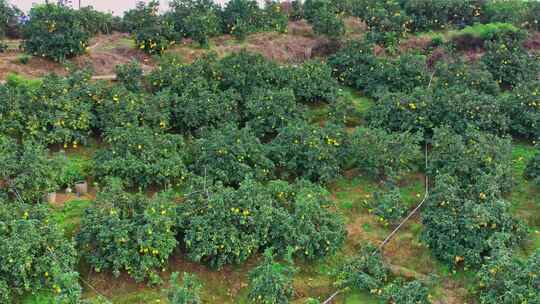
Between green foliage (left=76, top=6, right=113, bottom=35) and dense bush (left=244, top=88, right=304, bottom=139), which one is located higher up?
green foliage (left=76, top=6, right=113, bottom=35)

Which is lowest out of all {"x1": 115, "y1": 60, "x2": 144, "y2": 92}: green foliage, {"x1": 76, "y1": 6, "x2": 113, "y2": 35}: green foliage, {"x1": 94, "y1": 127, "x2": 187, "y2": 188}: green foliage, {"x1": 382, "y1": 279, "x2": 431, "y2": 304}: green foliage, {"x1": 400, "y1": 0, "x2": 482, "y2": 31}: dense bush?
{"x1": 382, "y1": 279, "x2": 431, "y2": 304}: green foliage

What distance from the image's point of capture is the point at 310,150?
11477mm

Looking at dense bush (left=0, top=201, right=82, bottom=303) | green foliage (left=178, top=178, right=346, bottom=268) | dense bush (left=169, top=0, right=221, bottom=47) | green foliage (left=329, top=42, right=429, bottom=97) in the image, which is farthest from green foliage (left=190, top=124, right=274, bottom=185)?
dense bush (left=169, top=0, right=221, bottom=47)

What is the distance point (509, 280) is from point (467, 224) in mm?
1108

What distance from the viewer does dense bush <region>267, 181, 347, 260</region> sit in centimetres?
973

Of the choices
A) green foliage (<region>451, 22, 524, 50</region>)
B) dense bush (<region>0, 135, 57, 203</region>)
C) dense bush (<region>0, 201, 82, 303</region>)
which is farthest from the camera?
green foliage (<region>451, 22, 524, 50</region>)

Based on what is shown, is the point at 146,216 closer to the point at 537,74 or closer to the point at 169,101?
the point at 169,101

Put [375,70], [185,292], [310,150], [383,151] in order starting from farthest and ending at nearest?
[375,70], [383,151], [310,150], [185,292]

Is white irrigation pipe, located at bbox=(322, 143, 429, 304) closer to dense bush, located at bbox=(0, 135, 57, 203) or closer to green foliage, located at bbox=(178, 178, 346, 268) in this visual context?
green foliage, located at bbox=(178, 178, 346, 268)

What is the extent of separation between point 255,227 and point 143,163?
2386 mm

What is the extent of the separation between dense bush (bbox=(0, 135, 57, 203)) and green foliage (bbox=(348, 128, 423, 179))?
204 inches

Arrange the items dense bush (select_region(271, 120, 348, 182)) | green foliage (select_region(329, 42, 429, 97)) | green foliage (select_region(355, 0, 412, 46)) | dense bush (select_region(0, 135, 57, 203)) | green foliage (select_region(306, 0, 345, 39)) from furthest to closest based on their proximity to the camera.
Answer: green foliage (select_region(355, 0, 412, 46))
green foliage (select_region(306, 0, 345, 39))
green foliage (select_region(329, 42, 429, 97))
dense bush (select_region(271, 120, 348, 182))
dense bush (select_region(0, 135, 57, 203))

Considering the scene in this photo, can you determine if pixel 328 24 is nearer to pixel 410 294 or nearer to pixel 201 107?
pixel 201 107

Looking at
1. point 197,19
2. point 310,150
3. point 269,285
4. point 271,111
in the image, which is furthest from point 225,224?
point 197,19
